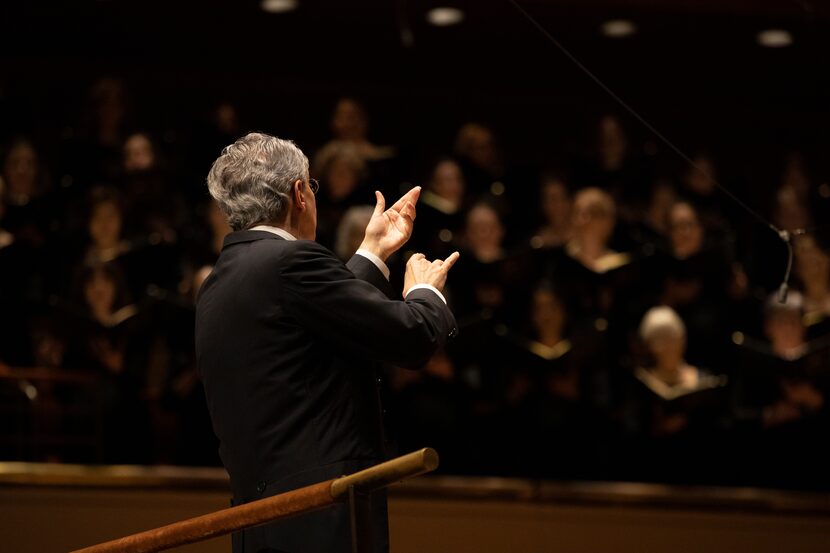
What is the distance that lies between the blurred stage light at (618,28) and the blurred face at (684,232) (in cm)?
149

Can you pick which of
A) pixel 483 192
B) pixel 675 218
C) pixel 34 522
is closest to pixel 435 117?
pixel 483 192

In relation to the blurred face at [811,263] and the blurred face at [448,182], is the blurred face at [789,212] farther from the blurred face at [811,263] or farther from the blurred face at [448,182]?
the blurred face at [448,182]

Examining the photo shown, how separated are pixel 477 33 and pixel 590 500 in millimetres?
2772

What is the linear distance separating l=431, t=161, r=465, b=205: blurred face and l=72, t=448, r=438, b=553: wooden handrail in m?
2.50

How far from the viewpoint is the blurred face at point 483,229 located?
3559mm

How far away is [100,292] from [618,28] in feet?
8.58

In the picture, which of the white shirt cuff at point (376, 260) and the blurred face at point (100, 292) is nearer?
the white shirt cuff at point (376, 260)

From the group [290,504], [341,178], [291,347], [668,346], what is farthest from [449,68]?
[290,504]

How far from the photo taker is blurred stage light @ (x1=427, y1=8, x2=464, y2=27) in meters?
4.92

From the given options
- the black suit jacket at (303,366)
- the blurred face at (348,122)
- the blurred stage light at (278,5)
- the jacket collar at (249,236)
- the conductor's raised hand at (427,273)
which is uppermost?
the blurred stage light at (278,5)

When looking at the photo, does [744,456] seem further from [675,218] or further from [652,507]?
[675,218]

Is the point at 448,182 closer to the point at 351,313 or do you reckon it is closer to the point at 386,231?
the point at 386,231

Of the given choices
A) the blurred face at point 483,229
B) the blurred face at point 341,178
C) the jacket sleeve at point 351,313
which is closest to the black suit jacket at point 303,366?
the jacket sleeve at point 351,313

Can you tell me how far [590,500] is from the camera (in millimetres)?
2701
